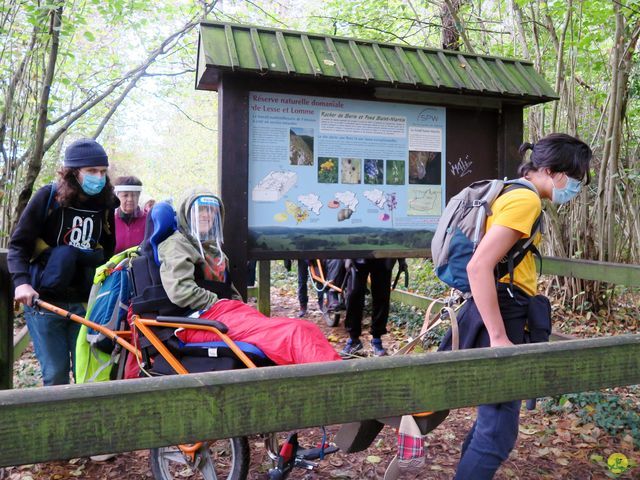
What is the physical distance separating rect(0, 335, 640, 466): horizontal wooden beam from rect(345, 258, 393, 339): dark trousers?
3.62 metres

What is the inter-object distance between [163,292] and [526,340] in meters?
1.77

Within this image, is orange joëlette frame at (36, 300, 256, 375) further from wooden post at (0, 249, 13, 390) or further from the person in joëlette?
wooden post at (0, 249, 13, 390)

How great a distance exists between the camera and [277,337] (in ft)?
8.98

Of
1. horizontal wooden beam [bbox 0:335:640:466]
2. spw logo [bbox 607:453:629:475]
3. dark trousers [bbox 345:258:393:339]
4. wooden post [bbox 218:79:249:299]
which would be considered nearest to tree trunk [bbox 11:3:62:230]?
wooden post [bbox 218:79:249:299]

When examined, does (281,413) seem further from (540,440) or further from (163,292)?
(540,440)

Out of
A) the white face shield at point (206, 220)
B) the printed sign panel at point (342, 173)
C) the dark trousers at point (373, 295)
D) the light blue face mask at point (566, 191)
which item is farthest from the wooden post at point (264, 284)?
the light blue face mask at point (566, 191)

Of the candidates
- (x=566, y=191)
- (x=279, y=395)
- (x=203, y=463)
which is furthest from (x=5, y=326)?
(x=566, y=191)

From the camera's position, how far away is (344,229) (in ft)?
13.3

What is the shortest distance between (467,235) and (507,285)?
260 mm

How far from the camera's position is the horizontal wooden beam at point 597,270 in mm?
3799

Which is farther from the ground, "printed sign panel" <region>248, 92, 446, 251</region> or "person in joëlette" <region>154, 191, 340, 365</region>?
"printed sign panel" <region>248, 92, 446, 251</region>

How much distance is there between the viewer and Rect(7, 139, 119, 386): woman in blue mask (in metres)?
3.20

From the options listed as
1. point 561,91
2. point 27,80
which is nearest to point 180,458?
point 27,80

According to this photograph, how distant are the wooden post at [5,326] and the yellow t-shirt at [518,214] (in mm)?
2538
